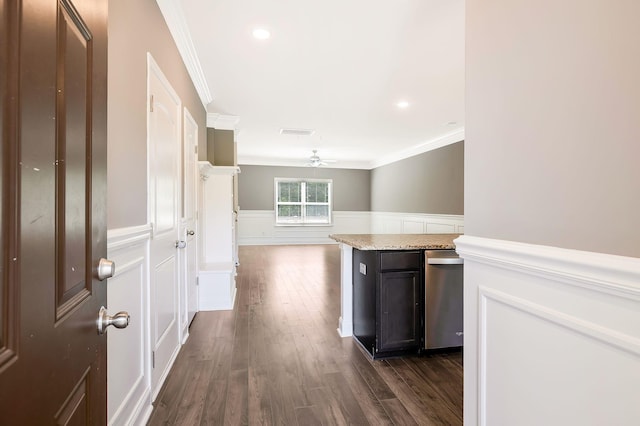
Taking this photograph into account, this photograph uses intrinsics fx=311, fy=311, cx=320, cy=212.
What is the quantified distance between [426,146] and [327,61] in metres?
4.31

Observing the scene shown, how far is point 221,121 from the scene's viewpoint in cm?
451

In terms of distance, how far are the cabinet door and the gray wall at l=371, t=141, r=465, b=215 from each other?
351 centimetres

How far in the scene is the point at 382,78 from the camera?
10.7 feet

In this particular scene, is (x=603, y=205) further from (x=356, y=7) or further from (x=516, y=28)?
(x=356, y=7)

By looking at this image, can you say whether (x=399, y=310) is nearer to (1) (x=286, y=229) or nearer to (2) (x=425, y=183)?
(2) (x=425, y=183)

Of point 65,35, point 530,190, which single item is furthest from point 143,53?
point 530,190

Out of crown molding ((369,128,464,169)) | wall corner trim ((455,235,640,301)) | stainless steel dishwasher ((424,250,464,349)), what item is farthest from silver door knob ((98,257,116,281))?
crown molding ((369,128,464,169))

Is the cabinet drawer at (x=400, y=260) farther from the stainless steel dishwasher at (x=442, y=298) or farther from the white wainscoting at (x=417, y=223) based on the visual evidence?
the white wainscoting at (x=417, y=223)

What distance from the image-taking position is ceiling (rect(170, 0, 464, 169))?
2168 millimetres

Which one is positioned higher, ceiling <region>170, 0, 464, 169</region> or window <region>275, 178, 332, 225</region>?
ceiling <region>170, 0, 464, 169</region>

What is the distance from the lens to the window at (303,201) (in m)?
9.63

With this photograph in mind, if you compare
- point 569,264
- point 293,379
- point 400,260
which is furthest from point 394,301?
point 569,264

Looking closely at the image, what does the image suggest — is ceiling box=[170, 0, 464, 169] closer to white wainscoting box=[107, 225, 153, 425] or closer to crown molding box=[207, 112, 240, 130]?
crown molding box=[207, 112, 240, 130]

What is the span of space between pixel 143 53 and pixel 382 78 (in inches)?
90.5
